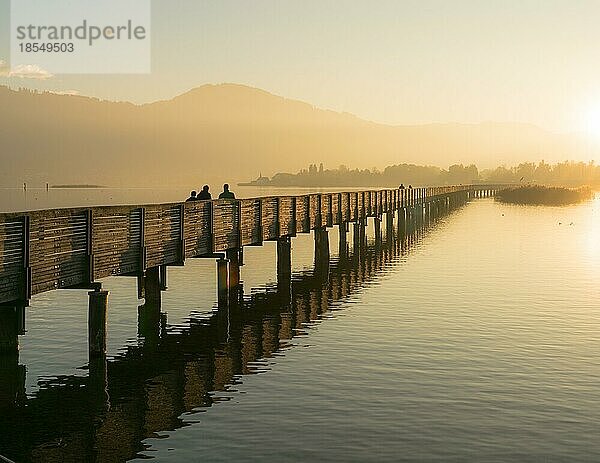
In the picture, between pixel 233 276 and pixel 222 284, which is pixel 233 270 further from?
pixel 222 284

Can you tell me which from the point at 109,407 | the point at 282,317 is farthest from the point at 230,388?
the point at 282,317

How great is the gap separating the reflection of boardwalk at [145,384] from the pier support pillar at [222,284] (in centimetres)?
55

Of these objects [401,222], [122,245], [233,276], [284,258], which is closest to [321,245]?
[284,258]

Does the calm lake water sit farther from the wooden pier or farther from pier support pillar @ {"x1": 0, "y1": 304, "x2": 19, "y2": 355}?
the wooden pier

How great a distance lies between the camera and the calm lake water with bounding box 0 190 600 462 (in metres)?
16.2

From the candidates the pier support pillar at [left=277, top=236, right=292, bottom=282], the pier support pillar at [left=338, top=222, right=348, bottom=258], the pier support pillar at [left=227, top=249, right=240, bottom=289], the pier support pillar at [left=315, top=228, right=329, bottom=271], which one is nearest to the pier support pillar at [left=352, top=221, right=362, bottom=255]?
the pier support pillar at [left=338, top=222, right=348, bottom=258]

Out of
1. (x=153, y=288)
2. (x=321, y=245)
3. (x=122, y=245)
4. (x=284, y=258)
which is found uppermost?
(x=122, y=245)

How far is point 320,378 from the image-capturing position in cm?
2119

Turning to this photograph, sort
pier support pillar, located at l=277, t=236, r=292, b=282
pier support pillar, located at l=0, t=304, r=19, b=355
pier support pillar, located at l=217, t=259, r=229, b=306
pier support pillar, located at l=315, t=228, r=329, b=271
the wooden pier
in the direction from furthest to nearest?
pier support pillar, located at l=315, t=228, r=329, b=271 < pier support pillar, located at l=277, t=236, r=292, b=282 < pier support pillar, located at l=217, t=259, r=229, b=306 < pier support pillar, located at l=0, t=304, r=19, b=355 < the wooden pier

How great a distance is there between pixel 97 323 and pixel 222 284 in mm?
8632

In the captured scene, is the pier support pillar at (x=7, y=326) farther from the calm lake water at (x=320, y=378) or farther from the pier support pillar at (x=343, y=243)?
the pier support pillar at (x=343, y=243)

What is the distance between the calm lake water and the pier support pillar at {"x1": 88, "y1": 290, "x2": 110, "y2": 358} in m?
0.50

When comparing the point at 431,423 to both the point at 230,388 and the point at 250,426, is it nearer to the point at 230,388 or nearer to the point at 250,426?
the point at 250,426

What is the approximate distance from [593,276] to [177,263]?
24.1 metres
